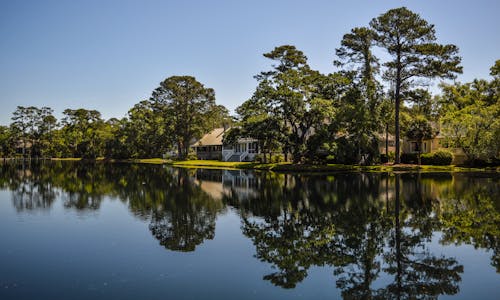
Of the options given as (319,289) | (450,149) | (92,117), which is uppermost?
(92,117)

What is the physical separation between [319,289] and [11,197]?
2218 centimetres

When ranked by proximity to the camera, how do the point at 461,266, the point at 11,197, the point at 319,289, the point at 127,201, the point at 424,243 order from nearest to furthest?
the point at 319,289
the point at 461,266
the point at 424,243
the point at 127,201
the point at 11,197

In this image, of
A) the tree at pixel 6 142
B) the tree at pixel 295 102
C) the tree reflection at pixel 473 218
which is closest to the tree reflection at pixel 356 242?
the tree reflection at pixel 473 218

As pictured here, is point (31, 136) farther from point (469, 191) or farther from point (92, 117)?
point (469, 191)

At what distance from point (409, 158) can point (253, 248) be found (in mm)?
43030

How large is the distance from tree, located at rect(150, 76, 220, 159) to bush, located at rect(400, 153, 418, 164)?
38.1 meters

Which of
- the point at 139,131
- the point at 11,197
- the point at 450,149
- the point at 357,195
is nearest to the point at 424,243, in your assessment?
the point at 357,195

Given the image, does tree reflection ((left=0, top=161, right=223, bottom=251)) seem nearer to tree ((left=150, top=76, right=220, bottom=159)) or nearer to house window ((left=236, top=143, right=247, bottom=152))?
house window ((left=236, top=143, right=247, bottom=152))

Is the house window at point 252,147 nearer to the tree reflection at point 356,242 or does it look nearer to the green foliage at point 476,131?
the green foliage at point 476,131

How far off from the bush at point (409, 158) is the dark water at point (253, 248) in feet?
93.9

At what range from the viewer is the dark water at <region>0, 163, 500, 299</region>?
8.43 meters

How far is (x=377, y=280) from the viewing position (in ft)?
29.3

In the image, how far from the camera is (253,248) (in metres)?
11.7

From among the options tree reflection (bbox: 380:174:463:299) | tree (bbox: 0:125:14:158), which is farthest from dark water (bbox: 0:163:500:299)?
tree (bbox: 0:125:14:158)
